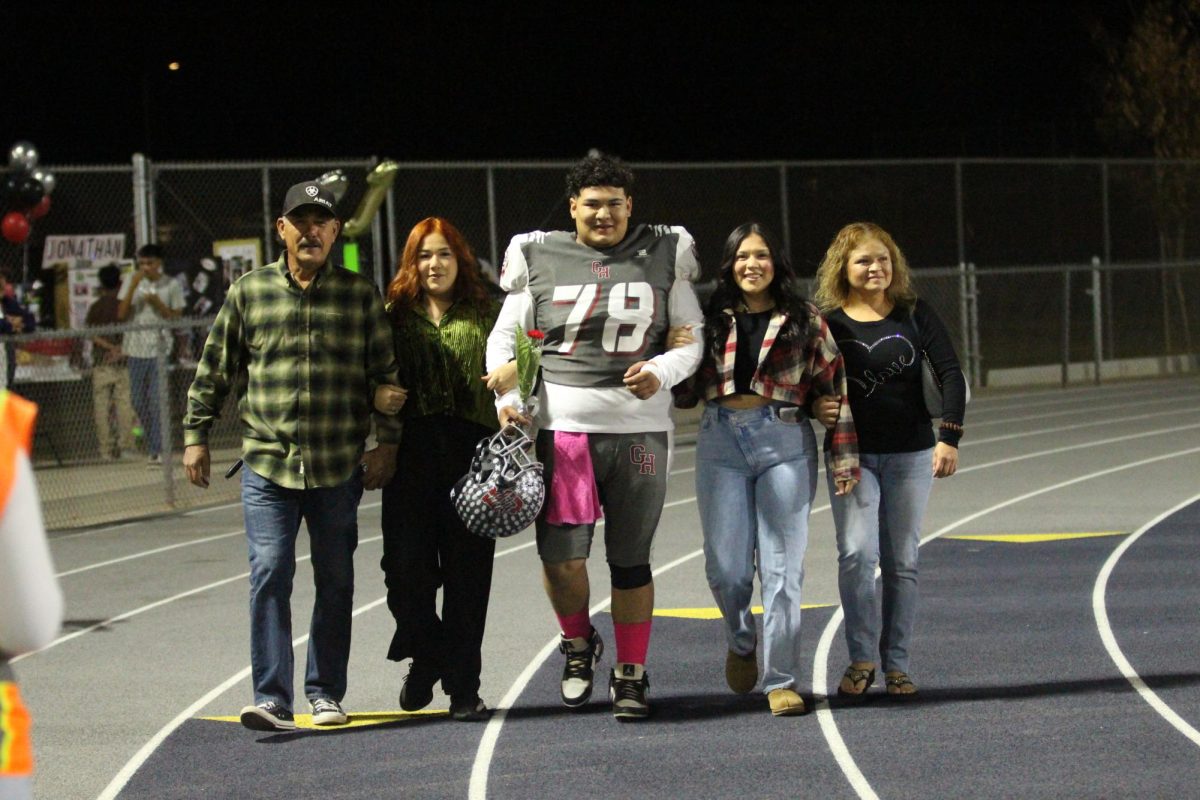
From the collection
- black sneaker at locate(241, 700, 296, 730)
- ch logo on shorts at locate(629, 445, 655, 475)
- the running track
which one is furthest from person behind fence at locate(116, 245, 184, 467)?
ch logo on shorts at locate(629, 445, 655, 475)

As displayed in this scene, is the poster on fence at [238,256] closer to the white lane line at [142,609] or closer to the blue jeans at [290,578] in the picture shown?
the white lane line at [142,609]

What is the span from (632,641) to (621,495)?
540mm

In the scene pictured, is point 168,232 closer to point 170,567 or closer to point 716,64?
point 170,567

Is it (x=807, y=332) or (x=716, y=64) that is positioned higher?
(x=716, y=64)

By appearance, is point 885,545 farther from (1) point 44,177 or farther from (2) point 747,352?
(1) point 44,177

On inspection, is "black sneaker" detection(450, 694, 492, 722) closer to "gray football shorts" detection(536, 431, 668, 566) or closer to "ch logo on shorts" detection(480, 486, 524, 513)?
"gray football shorts" detection(536, 431, 668, 566)

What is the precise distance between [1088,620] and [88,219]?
93.7 feet

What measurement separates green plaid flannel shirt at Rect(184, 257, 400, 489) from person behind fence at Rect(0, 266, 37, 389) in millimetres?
6488

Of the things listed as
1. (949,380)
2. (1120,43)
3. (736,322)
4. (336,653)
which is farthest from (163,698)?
(1120,43)

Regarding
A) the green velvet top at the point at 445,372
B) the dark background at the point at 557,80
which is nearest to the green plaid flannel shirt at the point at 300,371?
the green velvet top at the point at 445,372

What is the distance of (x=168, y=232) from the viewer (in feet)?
83.3

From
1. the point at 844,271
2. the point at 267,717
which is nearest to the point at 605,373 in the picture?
the point at 844,271

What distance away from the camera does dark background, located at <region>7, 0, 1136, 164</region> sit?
40.0 meters

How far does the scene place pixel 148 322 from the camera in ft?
50.0
